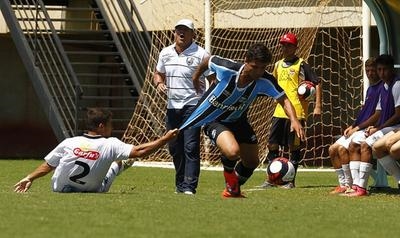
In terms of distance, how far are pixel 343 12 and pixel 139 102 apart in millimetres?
4023

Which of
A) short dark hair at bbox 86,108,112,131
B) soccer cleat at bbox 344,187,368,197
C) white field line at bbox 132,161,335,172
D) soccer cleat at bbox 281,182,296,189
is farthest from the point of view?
white field line at bbox 132,161,335,172

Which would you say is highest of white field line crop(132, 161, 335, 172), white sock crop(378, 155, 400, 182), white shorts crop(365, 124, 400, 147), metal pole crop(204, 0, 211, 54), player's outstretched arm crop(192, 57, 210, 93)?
metal pole crop(204, 0, 211, 54)

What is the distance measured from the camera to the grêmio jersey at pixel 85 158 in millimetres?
12312

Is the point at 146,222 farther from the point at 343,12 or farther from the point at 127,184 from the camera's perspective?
the point at 343,12

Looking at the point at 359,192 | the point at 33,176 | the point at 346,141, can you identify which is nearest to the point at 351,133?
the point at 346,141

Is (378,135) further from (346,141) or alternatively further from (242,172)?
(242,172)

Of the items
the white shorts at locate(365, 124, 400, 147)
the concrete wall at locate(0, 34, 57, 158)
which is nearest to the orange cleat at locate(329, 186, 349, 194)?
the white shorts at locate(365, 124, 400, 147)

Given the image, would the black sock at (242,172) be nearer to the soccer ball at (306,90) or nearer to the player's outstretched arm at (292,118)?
the player's outstretched arm at (292,118)

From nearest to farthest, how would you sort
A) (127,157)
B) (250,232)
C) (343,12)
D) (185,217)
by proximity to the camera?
(250,232), (185,217), (127,157), (343,12)

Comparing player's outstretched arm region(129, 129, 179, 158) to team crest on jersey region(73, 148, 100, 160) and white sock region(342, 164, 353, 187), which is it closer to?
team crest on jersey region(73, 148, 100, 160)

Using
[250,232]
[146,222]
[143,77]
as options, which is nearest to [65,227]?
[146,222]

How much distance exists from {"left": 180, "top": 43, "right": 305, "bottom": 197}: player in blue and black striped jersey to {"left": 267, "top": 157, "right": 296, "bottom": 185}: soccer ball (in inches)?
64.2

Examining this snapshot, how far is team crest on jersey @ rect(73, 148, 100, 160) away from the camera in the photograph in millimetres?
12305

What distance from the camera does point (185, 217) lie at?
1003 cm
